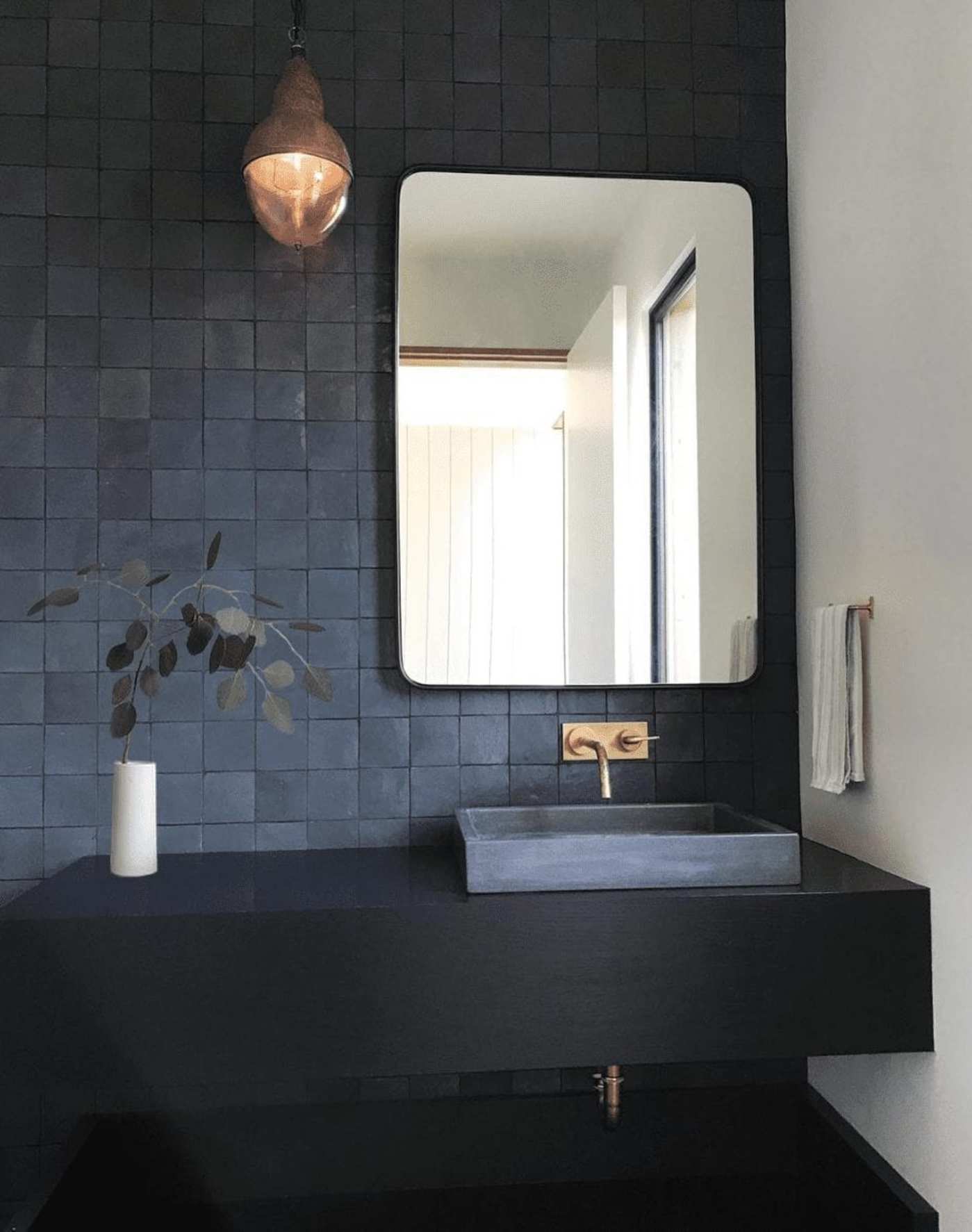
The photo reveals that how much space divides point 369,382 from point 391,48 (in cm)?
69

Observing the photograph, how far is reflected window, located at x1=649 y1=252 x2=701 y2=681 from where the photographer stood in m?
2.35

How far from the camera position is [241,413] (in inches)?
90.7

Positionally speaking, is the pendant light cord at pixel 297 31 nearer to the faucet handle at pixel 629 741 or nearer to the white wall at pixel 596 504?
the white wall at pixel 596 504

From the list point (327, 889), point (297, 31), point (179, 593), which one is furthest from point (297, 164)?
point (327, 889)

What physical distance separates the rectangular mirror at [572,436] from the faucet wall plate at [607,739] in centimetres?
9

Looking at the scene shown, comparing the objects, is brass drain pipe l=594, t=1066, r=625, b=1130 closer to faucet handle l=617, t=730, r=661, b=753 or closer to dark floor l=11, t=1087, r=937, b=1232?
dark floor l=11, t=1087, r=937, b=1232

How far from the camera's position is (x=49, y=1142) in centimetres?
223

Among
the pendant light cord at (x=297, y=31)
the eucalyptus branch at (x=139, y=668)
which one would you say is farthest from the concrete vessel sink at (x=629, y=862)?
the pendant light cord at (x=297, y=31)

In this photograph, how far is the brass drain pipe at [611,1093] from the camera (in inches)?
84.7

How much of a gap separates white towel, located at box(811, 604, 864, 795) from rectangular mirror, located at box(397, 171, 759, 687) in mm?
299

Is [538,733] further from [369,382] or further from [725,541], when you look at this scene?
[369,382]

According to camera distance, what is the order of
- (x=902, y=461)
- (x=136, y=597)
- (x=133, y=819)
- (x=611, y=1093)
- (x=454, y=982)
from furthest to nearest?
Answer: (x=136, y=597) → (x=611, y=1093) → (x=133, y=819) → (x=902, y=461) → (x=454, y=982)

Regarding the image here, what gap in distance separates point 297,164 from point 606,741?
1235mm

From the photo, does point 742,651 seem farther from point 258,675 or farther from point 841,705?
point 258,675
